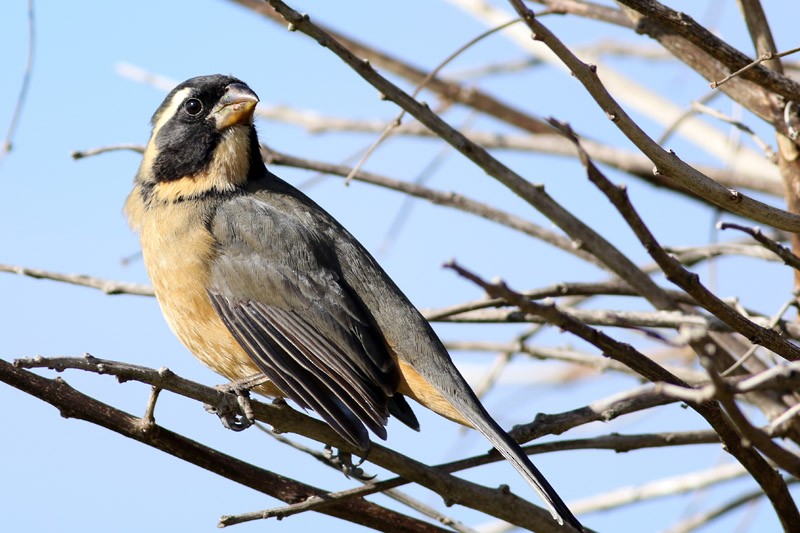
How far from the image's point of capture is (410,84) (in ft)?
21.1

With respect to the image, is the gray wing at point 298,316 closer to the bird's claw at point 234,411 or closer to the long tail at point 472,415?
the long tail at point 472,415

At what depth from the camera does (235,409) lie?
12.8 feet

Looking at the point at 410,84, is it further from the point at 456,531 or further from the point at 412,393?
the point at 456,531

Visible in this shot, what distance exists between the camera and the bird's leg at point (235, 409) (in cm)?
379

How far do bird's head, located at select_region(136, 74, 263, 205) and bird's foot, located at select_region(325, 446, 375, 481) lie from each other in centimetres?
182

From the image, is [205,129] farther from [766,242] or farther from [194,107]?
[766,242]

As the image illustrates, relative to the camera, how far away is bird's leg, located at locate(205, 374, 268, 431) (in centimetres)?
379

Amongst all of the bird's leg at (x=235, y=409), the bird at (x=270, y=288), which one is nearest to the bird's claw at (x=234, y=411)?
the bird's leg at (x=235, y=409)

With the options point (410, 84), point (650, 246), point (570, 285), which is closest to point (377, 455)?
point (570, 285)

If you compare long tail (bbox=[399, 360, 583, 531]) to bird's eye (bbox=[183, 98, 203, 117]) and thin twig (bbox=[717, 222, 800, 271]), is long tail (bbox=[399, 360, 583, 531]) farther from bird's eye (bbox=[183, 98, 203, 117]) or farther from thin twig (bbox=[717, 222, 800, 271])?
bird's eye (bbox=[183, 98, 203, 117])

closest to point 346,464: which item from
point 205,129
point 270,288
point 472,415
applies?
point 472,415

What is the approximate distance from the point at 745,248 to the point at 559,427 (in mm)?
1164

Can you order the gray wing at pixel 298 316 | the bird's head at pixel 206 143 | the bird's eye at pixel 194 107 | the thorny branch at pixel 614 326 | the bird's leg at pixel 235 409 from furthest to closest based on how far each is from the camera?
the bird's eye at pixel 194 107 < the bird's head at pixel 206 143 < the gray wing at pixel 298 316 < the bird's leg at pixel 235 409 < the thorny branch at pixel 614 326

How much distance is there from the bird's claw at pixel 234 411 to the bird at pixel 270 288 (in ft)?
1.12
